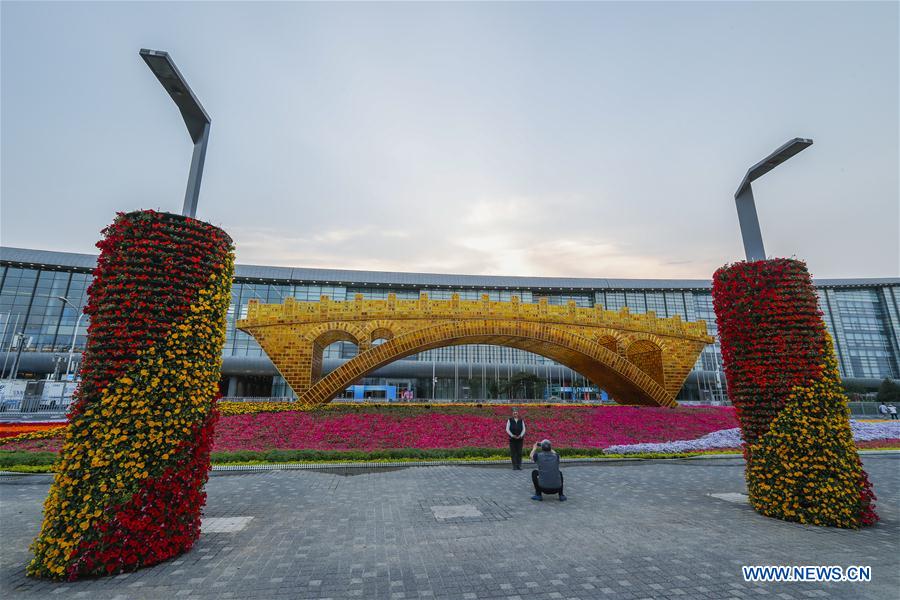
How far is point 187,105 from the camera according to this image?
637 centimetres

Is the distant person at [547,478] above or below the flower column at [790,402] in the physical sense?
below

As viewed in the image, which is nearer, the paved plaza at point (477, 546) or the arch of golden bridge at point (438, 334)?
the paved plaza at point (477, 546)

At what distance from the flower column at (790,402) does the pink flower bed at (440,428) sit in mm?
7538

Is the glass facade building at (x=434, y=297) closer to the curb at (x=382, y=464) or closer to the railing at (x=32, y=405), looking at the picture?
the railing at (x=32, y=405)

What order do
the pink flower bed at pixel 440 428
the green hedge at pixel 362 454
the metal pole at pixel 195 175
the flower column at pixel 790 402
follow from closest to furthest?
the metal pole at pixel 195 175
the flower column at pixel 790 402
the green hedge at pixel 362 454
the pink flower bed at pixel 440 428

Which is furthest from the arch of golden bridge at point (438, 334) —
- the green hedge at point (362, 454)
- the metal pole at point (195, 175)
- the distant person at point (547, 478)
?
the metal pole at point (195, 175)

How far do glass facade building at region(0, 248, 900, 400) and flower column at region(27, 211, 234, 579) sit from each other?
38723 mm

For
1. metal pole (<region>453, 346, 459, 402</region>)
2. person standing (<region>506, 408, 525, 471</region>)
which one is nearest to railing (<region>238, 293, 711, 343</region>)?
person standing (<region>506, 408, 525, 471</region>)

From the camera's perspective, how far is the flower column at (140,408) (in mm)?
4449

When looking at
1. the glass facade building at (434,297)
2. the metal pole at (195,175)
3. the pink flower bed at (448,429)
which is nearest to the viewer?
the metal pole at (195,175)

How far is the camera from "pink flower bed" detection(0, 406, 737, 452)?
13391 mm

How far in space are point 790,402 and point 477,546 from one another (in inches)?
222

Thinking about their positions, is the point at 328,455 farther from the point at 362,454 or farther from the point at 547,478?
the point at 547,478

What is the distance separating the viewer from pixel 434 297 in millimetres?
57000
